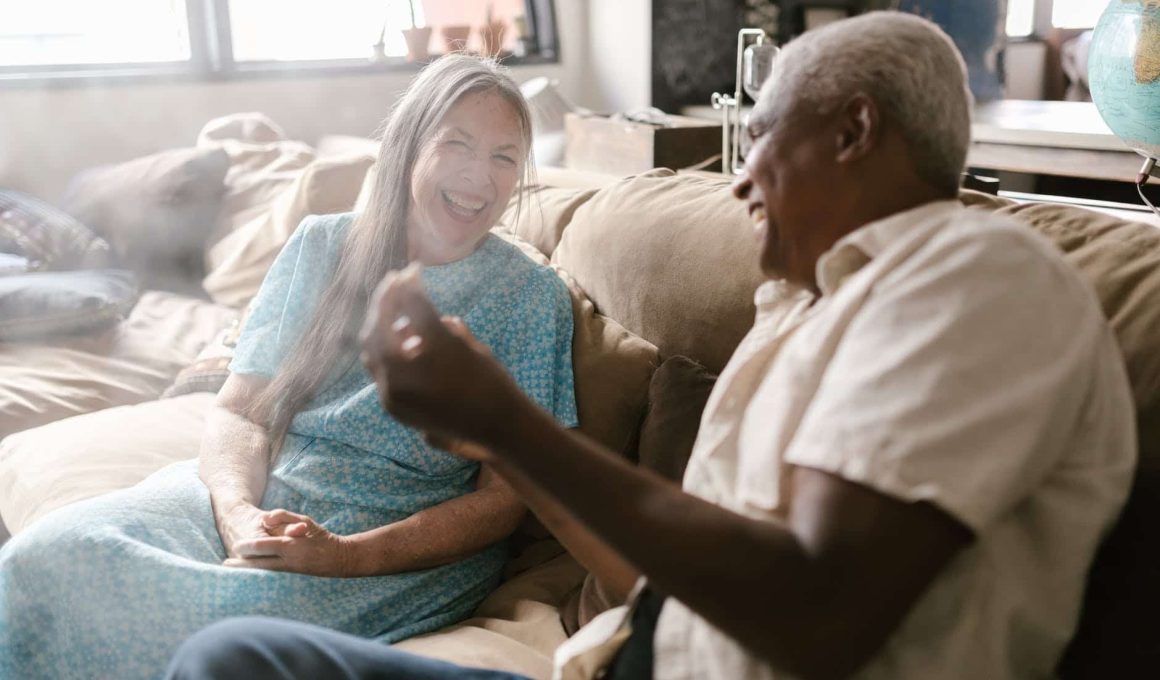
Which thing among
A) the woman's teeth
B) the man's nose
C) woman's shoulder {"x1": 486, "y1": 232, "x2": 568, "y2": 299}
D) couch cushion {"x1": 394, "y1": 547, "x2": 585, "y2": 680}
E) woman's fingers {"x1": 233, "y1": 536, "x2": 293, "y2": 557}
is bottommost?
couch cushion {"x1": 394, "y1": 547, "x2": 585, "y2": 680}

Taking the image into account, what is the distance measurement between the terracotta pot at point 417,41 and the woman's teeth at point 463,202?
2.77 metres

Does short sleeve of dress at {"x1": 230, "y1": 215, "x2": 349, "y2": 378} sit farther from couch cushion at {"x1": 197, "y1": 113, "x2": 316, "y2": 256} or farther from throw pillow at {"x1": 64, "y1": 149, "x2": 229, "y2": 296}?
throw pillow at {"x1": 64, "y1": 149, "x2": 229, "y2": 296}

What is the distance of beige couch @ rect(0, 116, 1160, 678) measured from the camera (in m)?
1.05

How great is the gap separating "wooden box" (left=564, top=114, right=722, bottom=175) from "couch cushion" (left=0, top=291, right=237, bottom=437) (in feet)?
3.72

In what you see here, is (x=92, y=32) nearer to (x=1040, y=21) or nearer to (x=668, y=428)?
(x=668, y=428)

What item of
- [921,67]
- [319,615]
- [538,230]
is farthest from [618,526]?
[538,230]

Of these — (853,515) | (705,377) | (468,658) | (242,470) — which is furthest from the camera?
(242,470)

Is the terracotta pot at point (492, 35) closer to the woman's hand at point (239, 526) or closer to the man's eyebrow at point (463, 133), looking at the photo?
the man's eyebrow at point (463, 133)

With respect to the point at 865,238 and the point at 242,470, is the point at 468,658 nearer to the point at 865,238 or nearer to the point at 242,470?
the point at 242,470

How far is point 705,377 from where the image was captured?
155 cm

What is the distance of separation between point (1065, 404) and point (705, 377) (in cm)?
77

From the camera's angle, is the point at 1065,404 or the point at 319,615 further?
the point at 319,615

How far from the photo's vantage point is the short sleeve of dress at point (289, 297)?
1.74 meters

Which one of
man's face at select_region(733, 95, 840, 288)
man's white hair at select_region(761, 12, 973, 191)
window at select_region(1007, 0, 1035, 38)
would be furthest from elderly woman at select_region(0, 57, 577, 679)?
window at select_region(1007, 0, 1035, 38)
